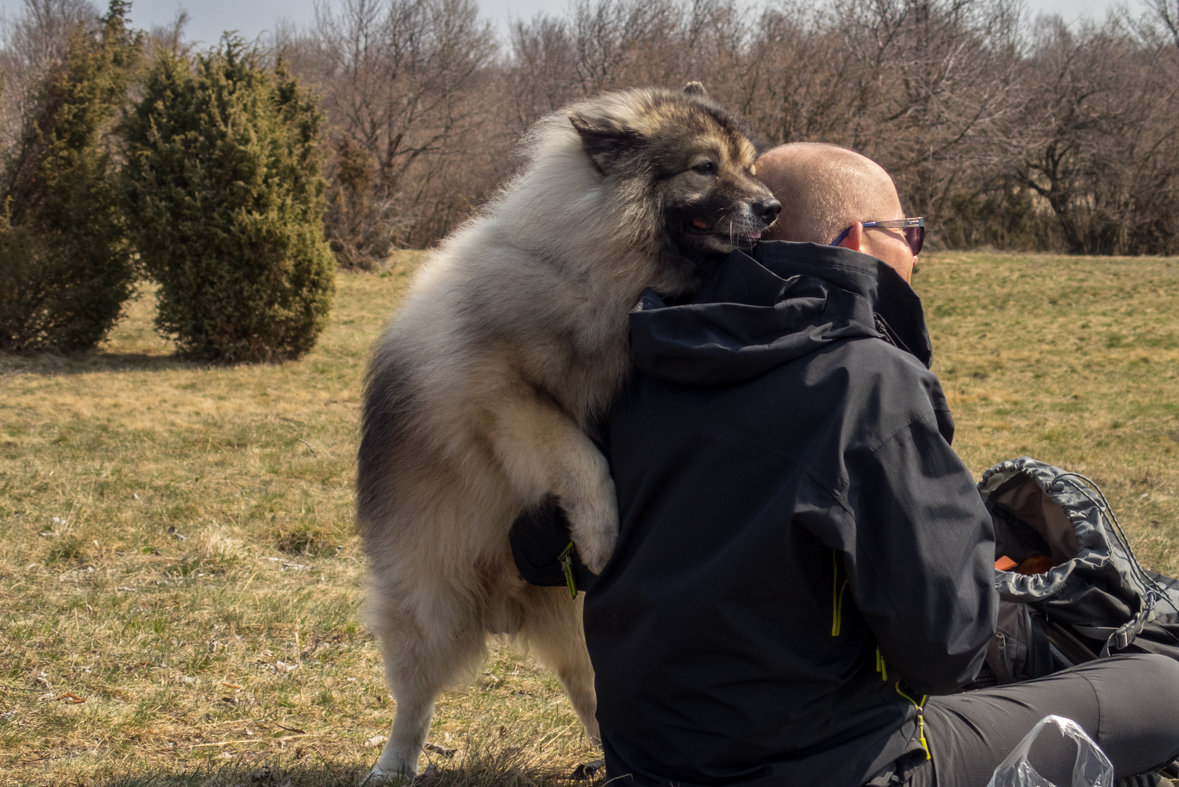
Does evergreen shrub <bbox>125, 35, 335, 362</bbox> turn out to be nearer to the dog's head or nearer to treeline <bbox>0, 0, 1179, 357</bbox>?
treeline <bbox>0, 0, 1179, 357</bbox>

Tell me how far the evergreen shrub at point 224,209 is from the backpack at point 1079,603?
30.4 ft

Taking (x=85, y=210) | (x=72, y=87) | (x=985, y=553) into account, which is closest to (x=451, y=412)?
(x=985, y=553)

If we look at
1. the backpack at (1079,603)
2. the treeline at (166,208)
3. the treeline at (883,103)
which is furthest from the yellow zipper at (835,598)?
the treeline at (883,103)

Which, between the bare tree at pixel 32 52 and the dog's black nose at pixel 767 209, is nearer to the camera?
the dog's black nose at pixel 767 209

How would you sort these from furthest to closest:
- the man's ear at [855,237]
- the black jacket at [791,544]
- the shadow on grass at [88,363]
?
the shadow on grass at [88,363]
the man's ear at [855,237]
the black jacket at [791,544]

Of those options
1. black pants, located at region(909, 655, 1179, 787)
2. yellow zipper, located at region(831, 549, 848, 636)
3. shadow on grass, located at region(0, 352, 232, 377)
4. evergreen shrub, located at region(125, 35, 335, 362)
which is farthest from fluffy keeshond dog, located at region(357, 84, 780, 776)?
shadow on grass, located at region(0, 352, 232, 377)

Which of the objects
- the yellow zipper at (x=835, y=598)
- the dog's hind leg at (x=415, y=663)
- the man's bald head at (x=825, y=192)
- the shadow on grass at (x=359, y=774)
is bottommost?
the shadow on grass at (x=359, y=774)

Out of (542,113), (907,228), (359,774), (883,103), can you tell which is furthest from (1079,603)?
(542,113)

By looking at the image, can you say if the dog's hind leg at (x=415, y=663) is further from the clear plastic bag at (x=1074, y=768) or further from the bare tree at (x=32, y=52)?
the bare tree at (x=32, y=52)

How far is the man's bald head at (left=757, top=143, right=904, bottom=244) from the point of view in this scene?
1.97 m

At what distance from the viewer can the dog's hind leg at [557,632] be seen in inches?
97.3

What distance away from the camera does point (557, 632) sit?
8.29 feet

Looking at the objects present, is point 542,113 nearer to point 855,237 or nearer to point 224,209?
→ point 224,209

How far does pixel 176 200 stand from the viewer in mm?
9633
